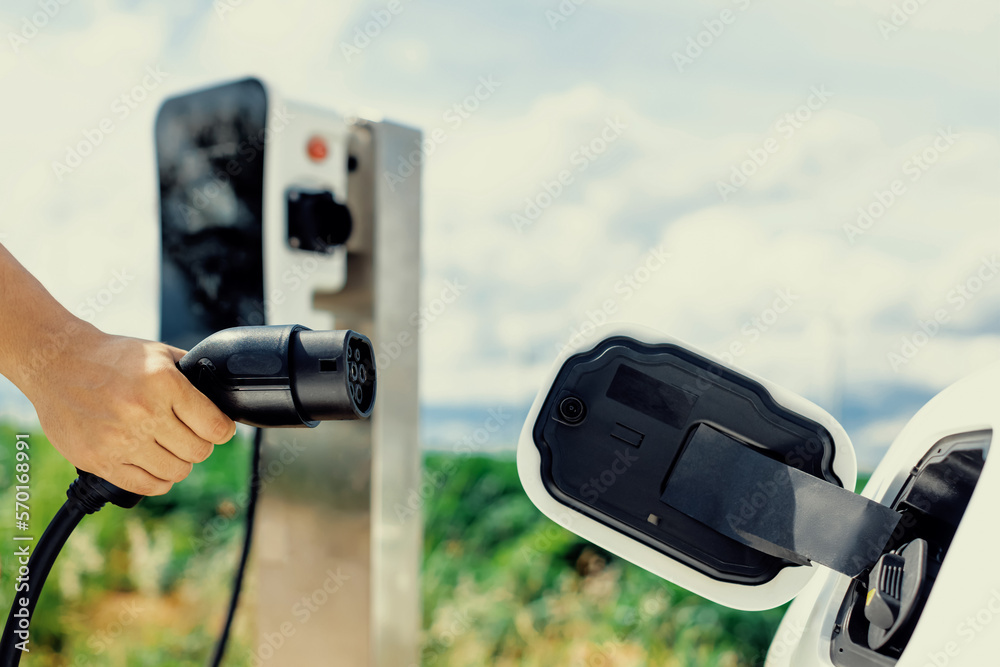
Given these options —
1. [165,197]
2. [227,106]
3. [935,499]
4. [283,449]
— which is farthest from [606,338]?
[165,197]

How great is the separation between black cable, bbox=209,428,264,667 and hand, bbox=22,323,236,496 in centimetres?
70

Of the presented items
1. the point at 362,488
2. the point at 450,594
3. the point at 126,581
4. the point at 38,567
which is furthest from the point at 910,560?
the point at 126,581

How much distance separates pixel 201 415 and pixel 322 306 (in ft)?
2.79

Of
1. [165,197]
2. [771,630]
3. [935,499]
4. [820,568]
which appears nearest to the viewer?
[935,499]

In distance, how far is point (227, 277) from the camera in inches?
62.1

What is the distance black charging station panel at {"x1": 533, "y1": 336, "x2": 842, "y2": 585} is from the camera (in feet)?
1.87

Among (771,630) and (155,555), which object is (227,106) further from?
(771,630)

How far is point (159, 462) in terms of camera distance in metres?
0.77

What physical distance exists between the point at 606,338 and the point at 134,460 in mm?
515

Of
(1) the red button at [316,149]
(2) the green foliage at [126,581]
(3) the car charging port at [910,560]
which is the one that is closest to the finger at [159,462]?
(3) the car charging port at [910,560]

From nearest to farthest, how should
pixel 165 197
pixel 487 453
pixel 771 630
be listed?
pixel 165 197
pixel 771 630
pixel 487 453

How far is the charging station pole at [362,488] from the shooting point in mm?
1508

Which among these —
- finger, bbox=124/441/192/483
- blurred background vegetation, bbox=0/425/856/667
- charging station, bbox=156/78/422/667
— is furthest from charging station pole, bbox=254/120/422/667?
blurred background vegetation, bbox=0/425/856/667

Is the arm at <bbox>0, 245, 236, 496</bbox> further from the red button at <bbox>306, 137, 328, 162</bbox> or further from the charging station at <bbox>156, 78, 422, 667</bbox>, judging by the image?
the red button at <bbox>306, 137, 328, 162</bbox>
